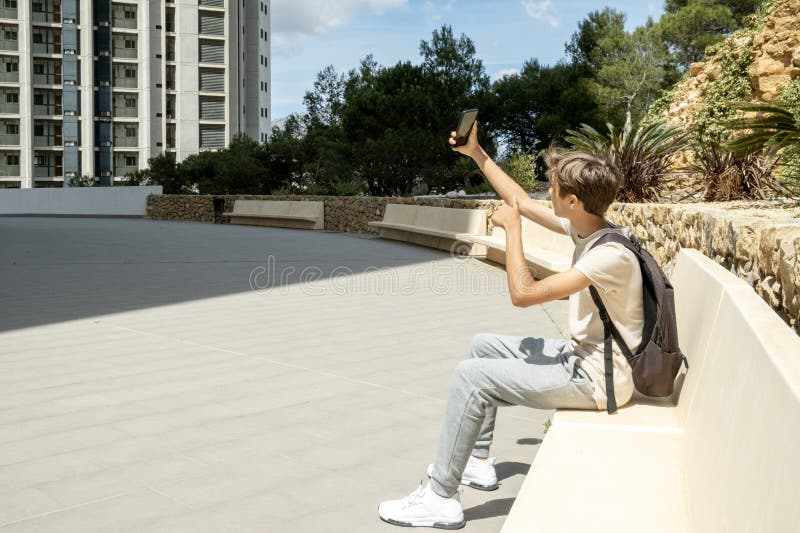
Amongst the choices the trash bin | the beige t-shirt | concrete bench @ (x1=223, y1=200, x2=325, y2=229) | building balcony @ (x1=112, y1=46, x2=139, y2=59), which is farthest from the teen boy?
building balcony @ (x1=112, y1=46, x2=139, y2=59)

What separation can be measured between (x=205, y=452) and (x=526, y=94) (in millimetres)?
36762

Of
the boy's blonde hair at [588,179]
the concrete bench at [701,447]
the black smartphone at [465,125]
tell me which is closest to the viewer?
the concrete bench at [701,447]

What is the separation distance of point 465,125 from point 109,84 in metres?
74.5

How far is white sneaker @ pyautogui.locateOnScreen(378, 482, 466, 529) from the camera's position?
3.16 meters

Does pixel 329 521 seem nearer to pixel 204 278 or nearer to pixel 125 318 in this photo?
pixel 125 318

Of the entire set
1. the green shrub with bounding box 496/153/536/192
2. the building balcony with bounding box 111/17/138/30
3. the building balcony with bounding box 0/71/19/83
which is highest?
the building balcony with bounding box 111/17/138/30

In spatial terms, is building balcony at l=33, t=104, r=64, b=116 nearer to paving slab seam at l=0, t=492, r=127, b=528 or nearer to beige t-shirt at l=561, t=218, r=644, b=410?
paving slab seam at l=0, t=492, r=127, b=528

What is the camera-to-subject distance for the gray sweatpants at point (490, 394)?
3.08m

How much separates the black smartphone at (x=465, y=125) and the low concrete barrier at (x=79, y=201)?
Answer: 34.0 metres

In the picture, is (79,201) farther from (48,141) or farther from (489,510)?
(48,141)

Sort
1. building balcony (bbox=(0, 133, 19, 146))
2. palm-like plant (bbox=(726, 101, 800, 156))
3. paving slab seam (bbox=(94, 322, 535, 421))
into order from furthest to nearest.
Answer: building balcony (bbox=(0, 133, 19, 146)), palm-like plant (bbox=(726, 101, 800, 156)), paving slab seam (bbox=(94, 322, 535, 421))

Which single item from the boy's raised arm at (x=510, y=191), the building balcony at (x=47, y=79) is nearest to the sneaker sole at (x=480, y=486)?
the boy's raised arm at (x=510, y=191)

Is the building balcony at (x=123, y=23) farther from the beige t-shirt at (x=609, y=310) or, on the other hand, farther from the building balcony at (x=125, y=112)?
the beige t-shirt at (x=609, y=310)

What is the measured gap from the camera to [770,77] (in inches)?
618
